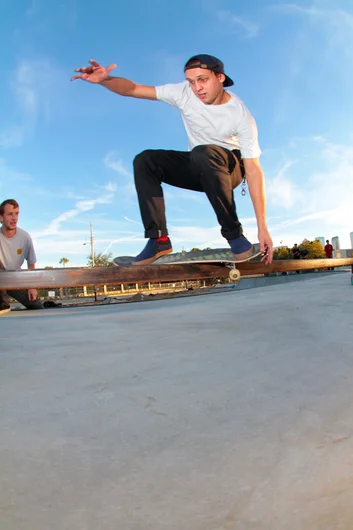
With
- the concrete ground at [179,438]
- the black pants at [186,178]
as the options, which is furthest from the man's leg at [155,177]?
the concrete ground at [179,438]

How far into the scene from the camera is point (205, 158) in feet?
8.33

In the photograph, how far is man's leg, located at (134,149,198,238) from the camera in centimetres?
255

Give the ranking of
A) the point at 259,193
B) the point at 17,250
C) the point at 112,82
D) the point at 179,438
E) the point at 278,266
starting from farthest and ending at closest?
the point at 17,250 → the point at 278,266 → the point at 259,193 → the point at 112,82 → the point at 179,438

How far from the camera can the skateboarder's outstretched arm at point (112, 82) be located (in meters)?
2.35

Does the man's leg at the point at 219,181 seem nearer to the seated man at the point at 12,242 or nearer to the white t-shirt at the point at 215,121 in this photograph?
the white t-shirt at the point at 215,121

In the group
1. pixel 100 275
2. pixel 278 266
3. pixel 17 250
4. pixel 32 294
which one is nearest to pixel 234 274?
pixel 278 266

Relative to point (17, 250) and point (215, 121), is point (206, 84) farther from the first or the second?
point (17, 250)

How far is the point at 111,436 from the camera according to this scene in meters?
0.76

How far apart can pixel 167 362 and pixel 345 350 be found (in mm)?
678

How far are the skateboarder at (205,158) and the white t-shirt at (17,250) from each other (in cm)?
170

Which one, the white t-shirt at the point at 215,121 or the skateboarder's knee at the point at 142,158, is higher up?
the white t-shirt at the point at 215,121

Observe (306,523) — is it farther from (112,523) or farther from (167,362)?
(167,362)

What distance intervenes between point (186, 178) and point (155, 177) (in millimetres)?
248

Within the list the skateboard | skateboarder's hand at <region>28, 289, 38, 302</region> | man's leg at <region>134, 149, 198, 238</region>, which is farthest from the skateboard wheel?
skateboarder's hand at <region>28, 289, 38, 302</region>
